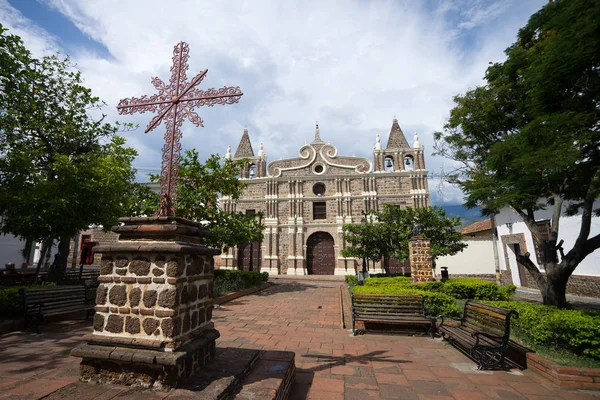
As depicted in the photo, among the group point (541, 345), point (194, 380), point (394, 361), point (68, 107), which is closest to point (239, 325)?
point (394, 361)

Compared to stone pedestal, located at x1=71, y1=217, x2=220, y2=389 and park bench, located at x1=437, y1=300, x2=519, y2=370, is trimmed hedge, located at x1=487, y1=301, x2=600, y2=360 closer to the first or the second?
park bench, located at x1=437, y1=300, x2=519, y2=370

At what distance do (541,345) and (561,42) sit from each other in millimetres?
4835

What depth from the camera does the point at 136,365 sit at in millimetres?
2678

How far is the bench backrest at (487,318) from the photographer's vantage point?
14.4 ft

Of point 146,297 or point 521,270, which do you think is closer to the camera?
point 146,297

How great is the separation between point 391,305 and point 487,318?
1.88 meters

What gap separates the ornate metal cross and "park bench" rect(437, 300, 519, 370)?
473 centimetres

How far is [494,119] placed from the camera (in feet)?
26.5

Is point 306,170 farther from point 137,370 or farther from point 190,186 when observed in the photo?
point 137,370

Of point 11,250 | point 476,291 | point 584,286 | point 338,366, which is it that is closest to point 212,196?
point 338,366

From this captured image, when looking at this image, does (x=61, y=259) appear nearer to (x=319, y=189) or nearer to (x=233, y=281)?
(x=233, y=281)

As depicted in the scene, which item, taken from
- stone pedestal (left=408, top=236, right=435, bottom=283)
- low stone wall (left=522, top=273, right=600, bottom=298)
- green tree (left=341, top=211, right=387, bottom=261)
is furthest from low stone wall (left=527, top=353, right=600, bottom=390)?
low stone wall (left=522, top=273, right=600, bottom=298)

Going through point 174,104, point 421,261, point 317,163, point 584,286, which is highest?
point 317,163

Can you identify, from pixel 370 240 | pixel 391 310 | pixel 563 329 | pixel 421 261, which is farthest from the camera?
pixel 370 240
